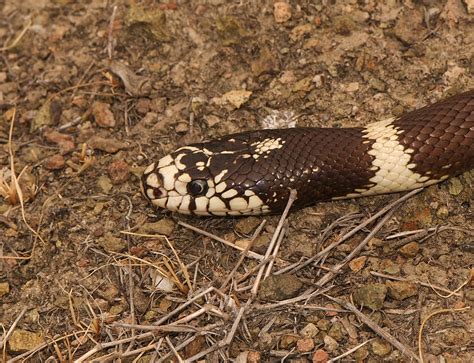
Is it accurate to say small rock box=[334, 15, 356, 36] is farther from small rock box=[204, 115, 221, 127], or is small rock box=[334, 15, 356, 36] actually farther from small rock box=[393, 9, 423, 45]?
small rock box=[204, 115, 221, 127]

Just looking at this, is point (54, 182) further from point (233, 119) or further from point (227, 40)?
point (227, 40)

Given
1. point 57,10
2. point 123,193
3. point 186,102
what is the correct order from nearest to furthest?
point 123,193 → point 186,102 → point 57,10

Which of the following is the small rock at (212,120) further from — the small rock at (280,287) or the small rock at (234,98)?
the small rock at (280,287)

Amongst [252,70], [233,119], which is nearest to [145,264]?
[233,119]

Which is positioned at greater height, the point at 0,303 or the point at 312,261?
the point at 312,261

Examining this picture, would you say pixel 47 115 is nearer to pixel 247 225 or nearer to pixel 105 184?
pixel 105 184

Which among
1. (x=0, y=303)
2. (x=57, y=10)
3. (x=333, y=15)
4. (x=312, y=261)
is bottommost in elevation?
(x=0, y=303)

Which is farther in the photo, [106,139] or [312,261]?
[106,139]

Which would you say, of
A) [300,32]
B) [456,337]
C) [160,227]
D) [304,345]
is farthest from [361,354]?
[300,32]
